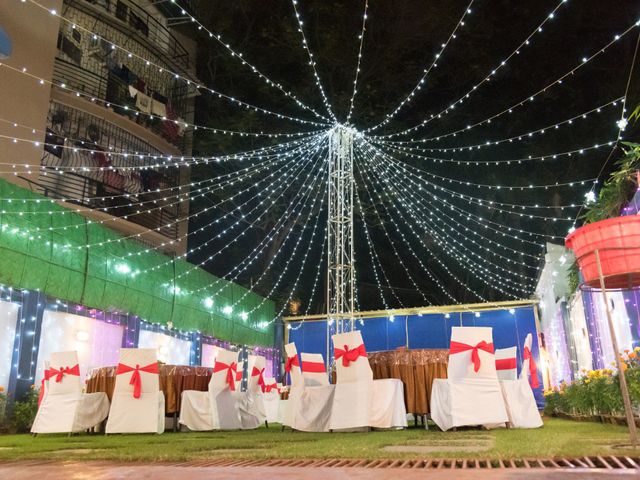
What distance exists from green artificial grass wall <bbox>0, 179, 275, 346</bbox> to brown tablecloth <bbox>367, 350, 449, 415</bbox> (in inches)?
215

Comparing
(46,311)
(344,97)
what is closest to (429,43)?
(344,97)

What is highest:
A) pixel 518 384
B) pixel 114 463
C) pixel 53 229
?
pixel 53 229

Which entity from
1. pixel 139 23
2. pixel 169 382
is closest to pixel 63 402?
pixel 169 382

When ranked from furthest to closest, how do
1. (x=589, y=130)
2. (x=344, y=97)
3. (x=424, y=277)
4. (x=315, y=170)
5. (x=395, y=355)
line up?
1. (x=424, y=277)
2. (x=315, y=170)
3. (x=344, y=97)
4. (x=589, y=130)
5. (x=395, y=355)

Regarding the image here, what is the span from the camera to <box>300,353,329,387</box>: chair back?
19.7 feet

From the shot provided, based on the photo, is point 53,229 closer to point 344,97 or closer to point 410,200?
point 344,97

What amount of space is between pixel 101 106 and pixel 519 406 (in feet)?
33.4

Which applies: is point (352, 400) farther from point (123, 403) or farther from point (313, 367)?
point (123, 403)

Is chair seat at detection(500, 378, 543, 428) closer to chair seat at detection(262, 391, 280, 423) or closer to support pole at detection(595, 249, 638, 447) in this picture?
A: support pole at detection(595, 249, 638, 447)

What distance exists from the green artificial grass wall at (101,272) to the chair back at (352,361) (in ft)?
17.1

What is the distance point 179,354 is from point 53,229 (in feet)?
14.0

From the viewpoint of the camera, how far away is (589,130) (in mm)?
11445

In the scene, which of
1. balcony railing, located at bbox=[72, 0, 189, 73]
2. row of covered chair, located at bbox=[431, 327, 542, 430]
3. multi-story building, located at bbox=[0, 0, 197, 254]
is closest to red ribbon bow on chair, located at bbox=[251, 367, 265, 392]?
row of covered chair, located at bbox=[431, 327, 542, 430]

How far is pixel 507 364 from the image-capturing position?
6.09m
